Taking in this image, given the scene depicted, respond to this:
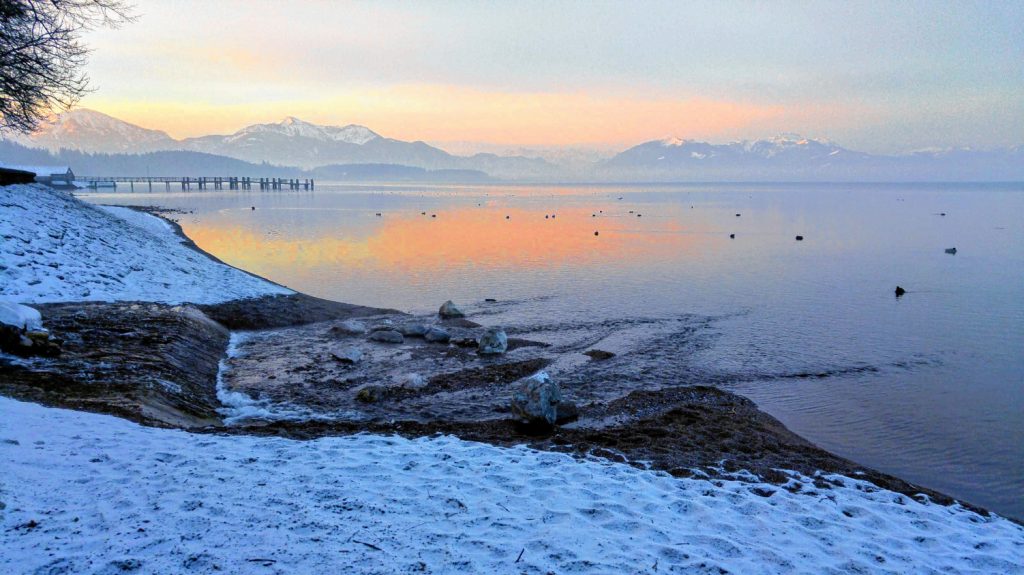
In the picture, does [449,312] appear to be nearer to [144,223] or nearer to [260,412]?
[260,412]

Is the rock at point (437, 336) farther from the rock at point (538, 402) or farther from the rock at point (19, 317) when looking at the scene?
the rock at point (19, 317)

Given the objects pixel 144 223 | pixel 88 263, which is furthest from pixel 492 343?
pixel 144 223

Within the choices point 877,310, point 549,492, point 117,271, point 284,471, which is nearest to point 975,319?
point 877,310

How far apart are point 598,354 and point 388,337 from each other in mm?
5431

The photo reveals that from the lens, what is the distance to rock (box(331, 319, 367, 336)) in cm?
1645

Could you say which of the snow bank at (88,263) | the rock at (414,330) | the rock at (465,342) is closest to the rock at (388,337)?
the rock at (414,330)

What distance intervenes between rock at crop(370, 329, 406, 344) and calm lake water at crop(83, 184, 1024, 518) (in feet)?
15.7

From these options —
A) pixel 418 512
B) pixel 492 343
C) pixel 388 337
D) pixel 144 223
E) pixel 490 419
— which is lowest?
pixel 490 419

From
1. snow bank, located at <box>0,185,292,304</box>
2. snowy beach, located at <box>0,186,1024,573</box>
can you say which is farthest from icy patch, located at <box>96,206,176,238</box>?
snowy beach, located at <box>0,186,1024,573</box>

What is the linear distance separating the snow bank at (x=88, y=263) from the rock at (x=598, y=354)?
10815 mm

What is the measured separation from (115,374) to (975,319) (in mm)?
24696

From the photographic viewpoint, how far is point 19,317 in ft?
32.2

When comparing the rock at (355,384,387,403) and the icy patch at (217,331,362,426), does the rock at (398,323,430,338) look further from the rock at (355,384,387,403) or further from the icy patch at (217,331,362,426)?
the icy patch at (217,331,362,426)

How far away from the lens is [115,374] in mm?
9773
